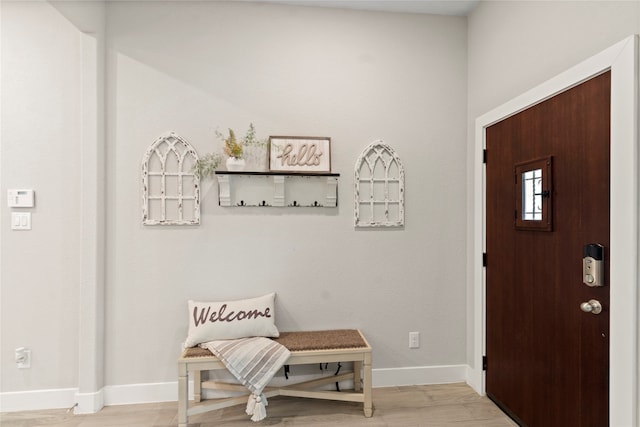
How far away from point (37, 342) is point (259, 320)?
59.9 inches

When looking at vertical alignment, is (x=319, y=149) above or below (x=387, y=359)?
above

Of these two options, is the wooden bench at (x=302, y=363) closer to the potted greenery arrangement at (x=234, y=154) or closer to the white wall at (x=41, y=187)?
the white wall at (x=41, y=187)

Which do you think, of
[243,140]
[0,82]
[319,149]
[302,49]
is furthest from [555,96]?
[0,82]

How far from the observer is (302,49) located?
8.41 feet

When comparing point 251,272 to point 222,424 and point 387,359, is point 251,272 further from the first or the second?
point 387,359

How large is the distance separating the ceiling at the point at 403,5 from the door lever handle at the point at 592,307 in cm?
217

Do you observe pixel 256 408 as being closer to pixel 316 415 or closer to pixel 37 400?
pixel 316 415

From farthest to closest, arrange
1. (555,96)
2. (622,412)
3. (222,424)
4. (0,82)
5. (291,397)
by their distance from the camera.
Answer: (291,397) < (0,82) < (222,424) < (555,96) < (622,412)

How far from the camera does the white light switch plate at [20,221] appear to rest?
2.32 meters

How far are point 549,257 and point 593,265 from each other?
33 cm

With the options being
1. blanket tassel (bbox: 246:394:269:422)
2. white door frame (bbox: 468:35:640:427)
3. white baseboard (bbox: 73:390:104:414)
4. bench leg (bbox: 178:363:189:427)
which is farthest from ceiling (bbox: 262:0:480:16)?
white baseboard (bbox: 73:390:104:414)

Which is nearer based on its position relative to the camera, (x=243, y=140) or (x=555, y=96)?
(x=555, y=96)

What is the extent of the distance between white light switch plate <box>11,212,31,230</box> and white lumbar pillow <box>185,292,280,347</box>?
1220 millimetres

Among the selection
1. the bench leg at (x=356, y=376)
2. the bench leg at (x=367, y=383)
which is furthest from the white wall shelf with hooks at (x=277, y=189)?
the bench leg at (x=356, y=376)
